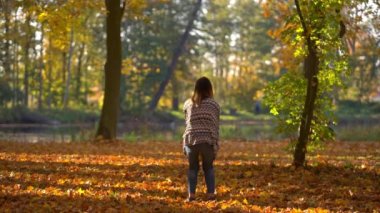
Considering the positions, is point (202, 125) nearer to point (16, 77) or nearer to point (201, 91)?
point (201, 91)

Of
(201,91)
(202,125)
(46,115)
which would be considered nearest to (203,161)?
(202,125)

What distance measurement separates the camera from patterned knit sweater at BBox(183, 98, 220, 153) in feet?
25.7

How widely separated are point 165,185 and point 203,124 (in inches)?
85.2

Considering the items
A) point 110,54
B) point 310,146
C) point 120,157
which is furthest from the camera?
point 110,54

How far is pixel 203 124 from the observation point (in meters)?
7.89

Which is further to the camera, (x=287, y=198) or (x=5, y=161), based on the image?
(x=5, y=161)

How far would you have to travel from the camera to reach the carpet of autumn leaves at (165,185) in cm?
757

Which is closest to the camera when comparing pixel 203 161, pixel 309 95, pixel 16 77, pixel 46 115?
pixel 203 161

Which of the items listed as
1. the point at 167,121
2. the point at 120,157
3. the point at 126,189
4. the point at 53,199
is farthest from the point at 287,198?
the point at 167,121

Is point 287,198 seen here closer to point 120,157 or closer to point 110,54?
point 120,157

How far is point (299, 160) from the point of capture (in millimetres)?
10945

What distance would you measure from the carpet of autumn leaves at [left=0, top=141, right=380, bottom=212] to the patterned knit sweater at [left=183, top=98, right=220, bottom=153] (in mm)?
921

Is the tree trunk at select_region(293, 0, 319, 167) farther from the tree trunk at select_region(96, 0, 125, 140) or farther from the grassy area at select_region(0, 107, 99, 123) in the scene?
the grassy area at select_region(0, 107, 99, 123)

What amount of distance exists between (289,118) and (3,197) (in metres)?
5.73
